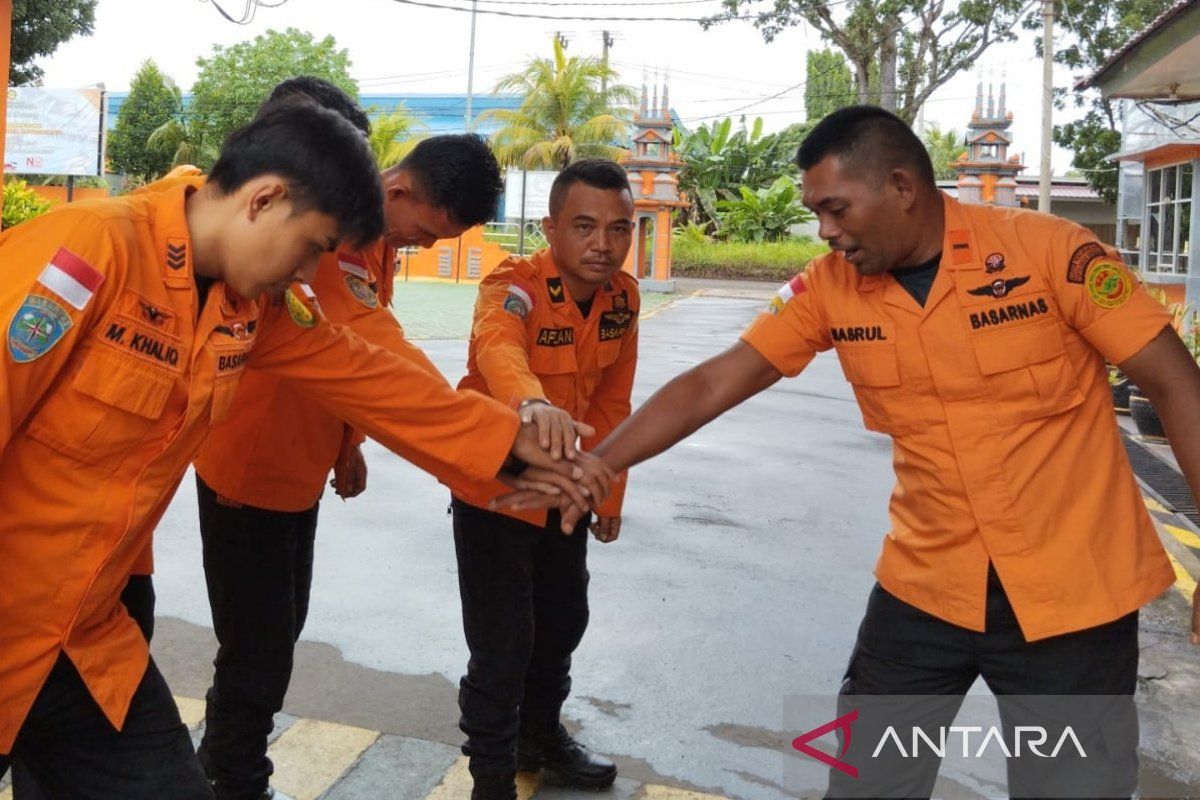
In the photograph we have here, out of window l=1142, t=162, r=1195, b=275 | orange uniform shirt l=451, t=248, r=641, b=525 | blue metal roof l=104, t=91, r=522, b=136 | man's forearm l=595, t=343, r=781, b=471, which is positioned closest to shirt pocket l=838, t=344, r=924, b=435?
man's forearm l=595, t=343, r=781, b=471

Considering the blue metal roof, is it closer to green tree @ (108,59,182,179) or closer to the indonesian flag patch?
green tree @ (108,59,182,179)

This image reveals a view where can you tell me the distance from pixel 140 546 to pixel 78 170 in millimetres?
19949

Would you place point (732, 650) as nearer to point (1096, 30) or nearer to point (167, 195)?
point (167, 195)

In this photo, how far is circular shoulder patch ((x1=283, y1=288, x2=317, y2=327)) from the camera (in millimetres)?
2408

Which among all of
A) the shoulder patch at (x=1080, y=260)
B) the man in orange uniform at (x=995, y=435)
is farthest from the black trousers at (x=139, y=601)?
the shoulder patch at (x=1080, y=260)

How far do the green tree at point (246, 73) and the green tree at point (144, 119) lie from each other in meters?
0.89

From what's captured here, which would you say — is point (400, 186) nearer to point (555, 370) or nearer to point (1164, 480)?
point (555, 370)

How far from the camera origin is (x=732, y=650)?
4754 millimetres

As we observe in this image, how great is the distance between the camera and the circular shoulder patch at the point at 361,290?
304cm

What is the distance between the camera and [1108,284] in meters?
2.41

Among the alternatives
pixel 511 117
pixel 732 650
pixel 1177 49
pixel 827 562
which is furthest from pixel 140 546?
pixel 511 117

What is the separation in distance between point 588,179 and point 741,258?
102 ft

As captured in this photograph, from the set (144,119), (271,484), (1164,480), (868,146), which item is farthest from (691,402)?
(144,119)

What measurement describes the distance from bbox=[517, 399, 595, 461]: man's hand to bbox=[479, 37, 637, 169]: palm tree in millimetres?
29855
